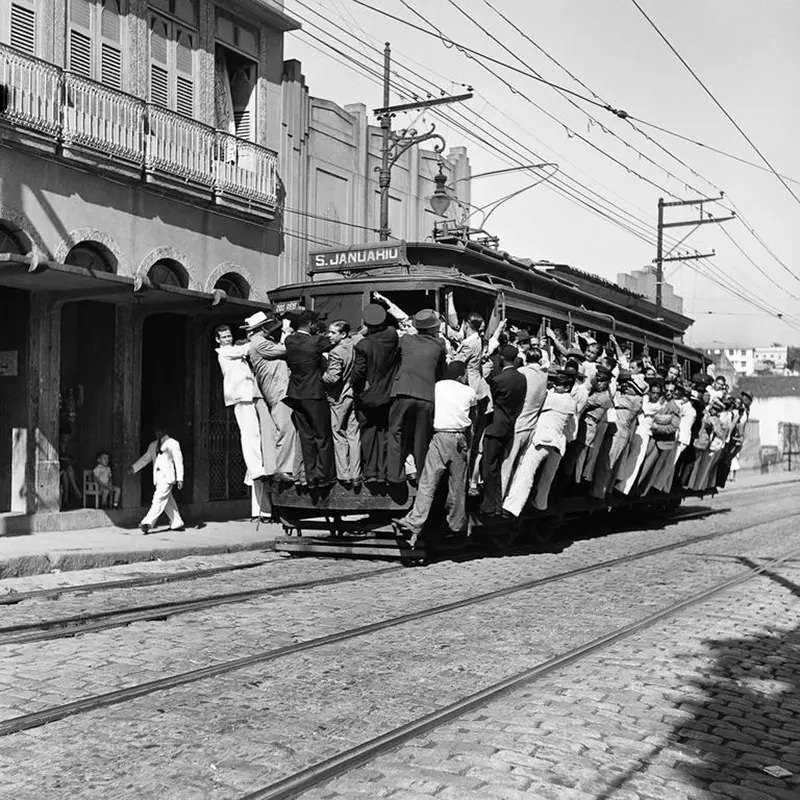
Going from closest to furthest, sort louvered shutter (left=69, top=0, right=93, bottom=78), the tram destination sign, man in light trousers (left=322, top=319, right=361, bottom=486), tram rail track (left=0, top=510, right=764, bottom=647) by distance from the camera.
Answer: tram rail track (left=0, top=510, right=764, bottom=647) → man in light trousers (left=322, top=319, right=361, bottom=486) → the tram destination sign → louvered shutter (left=69, top=0, right=93, bottom=78)

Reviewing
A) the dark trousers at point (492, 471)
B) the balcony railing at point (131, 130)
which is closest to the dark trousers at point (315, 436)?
the dark trousers at point (492, 471)

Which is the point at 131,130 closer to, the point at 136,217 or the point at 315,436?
the point at 136,217

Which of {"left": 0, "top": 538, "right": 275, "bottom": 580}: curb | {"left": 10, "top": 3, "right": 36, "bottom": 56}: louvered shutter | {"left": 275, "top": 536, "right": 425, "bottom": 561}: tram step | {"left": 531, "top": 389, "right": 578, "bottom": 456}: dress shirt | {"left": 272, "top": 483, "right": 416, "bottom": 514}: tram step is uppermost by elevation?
{"left": 10, "top": 3, "right": 36, "bottom": 56}: louvered shutter

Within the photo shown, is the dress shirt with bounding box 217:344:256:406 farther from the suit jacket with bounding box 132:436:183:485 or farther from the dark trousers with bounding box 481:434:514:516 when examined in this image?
the suit jacket with bounding box 132:436:183:485

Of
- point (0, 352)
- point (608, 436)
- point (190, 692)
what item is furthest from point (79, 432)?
point (190, 692)

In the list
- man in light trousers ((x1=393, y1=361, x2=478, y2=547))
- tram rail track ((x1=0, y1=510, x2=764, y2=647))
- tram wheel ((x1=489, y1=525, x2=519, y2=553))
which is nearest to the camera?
tram rail track ((x1=0, y1=510, x2=764, y2=647))

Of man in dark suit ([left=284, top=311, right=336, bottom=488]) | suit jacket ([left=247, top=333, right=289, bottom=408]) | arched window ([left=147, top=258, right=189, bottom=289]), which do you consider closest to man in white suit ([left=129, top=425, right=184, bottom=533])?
arched window ([left=147, top=258, right=189, bottom=289])

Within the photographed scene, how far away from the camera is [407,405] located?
11.0 metres

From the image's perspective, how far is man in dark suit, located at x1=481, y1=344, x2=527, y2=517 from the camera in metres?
12.0

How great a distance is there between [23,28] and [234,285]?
563 cm

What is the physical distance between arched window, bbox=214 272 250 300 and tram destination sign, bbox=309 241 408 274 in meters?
5.16

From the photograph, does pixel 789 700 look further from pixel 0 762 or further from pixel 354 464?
pixel 354 464

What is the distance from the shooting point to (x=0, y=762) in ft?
15.0

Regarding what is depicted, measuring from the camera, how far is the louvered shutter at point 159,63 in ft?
55.6
